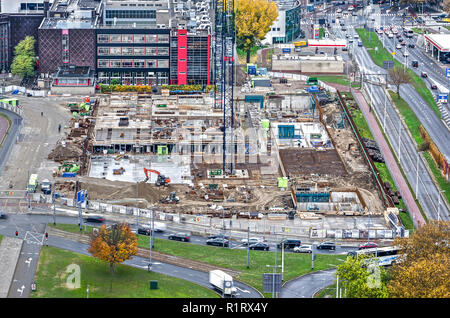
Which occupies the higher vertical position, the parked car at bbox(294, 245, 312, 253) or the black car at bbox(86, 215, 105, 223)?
the black car at bbox(86, 215, 105, 223)

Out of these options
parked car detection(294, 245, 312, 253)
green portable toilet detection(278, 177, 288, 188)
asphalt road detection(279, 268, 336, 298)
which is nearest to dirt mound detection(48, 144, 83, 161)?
green portable toilet detection(278, 177, 288, 188)

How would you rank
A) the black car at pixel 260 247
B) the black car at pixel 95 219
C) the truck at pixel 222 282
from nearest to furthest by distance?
1. the truck at pixel 222 282
2. the black car at pixel 260 247
3. the black car at pixel 95 219

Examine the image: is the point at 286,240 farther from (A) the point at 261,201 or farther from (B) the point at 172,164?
(B) the point at 172,164

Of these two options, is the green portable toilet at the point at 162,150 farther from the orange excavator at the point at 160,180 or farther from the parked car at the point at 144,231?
the parked car at the point at 144,231

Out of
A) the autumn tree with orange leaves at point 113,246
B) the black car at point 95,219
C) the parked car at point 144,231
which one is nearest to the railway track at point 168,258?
the black car at point 95,219

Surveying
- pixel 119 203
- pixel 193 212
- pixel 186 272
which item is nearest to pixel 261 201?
pixel 193 212

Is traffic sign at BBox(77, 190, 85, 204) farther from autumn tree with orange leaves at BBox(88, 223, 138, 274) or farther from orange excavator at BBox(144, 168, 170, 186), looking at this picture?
autumn tree with orange leaves at BBox(88, 223, 138, 274)
